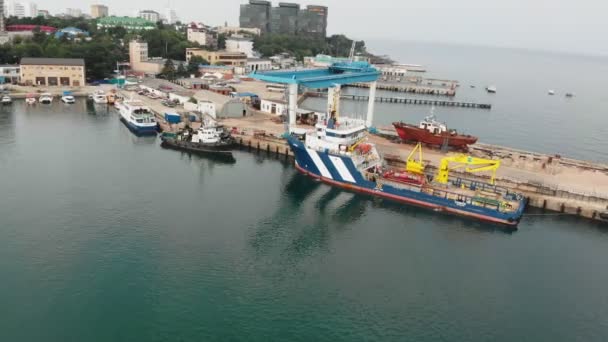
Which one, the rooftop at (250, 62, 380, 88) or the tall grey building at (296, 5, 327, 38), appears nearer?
the rooftop at (250, 62, 380, 88)

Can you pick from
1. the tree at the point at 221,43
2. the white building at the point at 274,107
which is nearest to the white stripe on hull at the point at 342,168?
the white building at the point at 274,107

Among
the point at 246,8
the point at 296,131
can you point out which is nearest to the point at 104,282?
the point at 296,131

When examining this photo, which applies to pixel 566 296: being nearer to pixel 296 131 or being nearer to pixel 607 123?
pixel 296 131

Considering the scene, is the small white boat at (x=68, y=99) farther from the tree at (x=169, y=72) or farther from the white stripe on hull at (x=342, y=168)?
the white stripe on hull at (x=342, y=168)

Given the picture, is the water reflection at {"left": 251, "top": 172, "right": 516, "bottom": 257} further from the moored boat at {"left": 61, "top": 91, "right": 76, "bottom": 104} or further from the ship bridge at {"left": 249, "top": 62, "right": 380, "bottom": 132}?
the moored boat at {"left": 61, "top": 91, "right": 76, "bottom": 104}

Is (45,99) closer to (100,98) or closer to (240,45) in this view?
(100,98)

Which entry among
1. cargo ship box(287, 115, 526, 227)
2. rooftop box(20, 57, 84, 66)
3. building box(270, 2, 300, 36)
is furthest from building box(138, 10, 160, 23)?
cargo ship box(287, 115, 526, 227)
